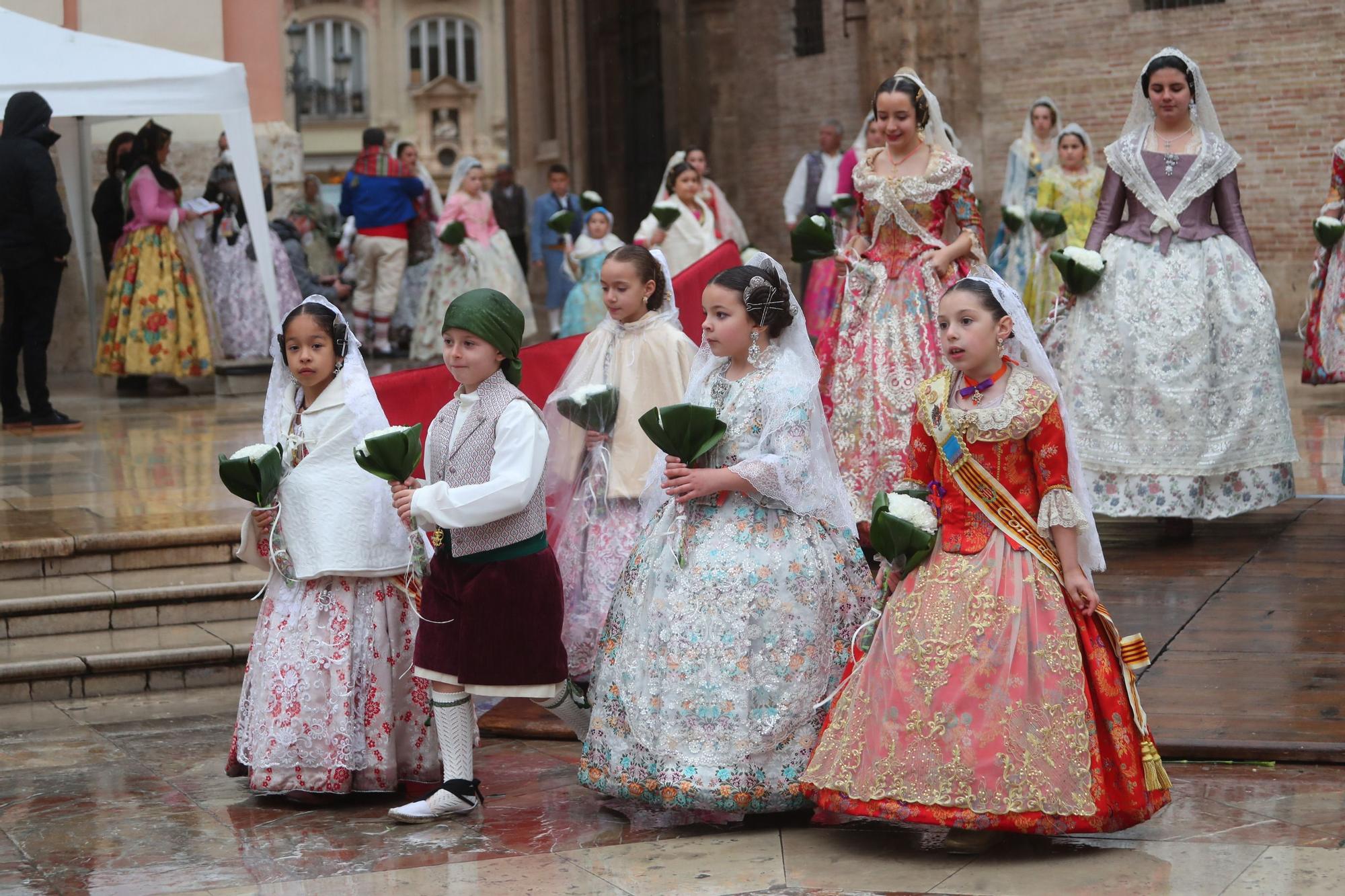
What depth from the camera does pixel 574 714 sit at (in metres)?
5.39

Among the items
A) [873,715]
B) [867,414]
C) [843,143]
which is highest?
[843,143]

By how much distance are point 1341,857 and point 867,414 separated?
3.35 metres

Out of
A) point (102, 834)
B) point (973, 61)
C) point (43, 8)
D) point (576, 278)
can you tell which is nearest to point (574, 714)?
point (102, 834)

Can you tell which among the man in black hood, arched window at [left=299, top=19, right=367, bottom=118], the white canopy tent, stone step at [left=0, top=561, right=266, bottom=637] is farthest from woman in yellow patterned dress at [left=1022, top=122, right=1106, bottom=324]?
arched window at [left=299, top=19, right=367, bottom=118]

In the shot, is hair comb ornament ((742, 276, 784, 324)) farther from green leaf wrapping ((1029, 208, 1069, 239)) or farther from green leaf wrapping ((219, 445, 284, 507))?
green leaf wrapping ((1029, 208, 1069, 239))

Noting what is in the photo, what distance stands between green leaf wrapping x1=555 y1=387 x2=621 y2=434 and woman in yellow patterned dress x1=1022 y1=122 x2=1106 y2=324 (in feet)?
25.7

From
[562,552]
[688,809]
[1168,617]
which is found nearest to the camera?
[688,809]

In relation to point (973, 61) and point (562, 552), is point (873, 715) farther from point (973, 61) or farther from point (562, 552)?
point (973, 61)

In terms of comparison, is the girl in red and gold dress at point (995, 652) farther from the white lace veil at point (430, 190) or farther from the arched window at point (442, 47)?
the arched window at point (442, 47)

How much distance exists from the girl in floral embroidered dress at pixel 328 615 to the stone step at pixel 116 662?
168 centimetres

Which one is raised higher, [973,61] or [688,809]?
[973,61]

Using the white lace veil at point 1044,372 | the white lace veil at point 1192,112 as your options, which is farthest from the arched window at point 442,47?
the white lace veil at point 1044,372

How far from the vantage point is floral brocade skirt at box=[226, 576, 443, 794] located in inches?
209

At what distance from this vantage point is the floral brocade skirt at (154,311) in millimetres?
13906
